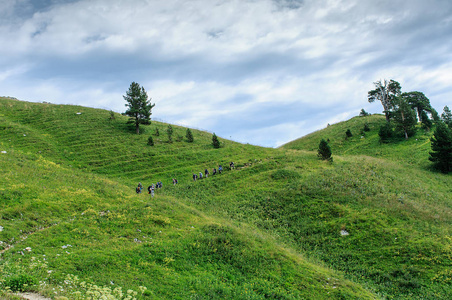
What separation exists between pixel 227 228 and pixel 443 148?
156ft

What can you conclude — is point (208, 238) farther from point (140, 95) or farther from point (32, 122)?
point (32, 122)

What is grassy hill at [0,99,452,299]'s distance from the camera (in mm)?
15711

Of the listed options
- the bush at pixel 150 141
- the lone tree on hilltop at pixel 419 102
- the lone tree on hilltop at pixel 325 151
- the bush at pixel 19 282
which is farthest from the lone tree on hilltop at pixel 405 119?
the bush at pixel 19 282

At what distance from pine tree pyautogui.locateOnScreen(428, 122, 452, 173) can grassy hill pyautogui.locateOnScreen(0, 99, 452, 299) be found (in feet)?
9.06

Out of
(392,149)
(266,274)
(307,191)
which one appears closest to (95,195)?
(266,274)

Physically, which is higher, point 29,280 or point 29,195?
point 29,195

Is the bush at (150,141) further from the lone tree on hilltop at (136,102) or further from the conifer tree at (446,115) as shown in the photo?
the conifer tree at (446,115)

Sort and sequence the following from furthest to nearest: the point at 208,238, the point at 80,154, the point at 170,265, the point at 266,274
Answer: the point at 80,154
the point at 208,238
the point at 266,274
the point at 170,265

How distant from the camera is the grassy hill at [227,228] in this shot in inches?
619

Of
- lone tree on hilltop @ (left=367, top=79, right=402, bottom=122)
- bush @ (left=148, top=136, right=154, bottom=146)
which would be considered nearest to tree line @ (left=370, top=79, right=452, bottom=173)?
lone tree on hilltop @ (left=367, top=79, right=402, bottom=122)

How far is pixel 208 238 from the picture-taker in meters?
21.5

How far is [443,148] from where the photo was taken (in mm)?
48656

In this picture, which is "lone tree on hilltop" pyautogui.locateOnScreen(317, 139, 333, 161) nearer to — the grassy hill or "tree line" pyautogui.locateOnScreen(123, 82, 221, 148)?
the grassy hill

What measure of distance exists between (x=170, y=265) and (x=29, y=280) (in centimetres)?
801
